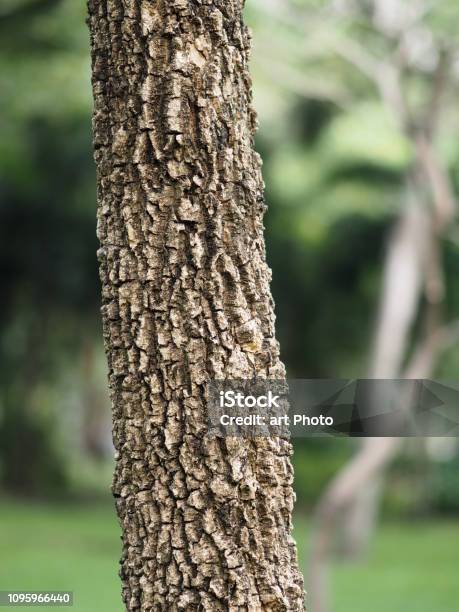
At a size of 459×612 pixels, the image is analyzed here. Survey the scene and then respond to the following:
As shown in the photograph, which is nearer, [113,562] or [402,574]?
[402,574]

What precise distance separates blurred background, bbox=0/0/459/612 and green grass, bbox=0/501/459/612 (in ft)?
0.14

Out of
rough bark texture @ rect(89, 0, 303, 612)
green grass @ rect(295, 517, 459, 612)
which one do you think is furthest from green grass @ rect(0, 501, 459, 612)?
rough bark texture @ rect(89, 0, 303, 612)

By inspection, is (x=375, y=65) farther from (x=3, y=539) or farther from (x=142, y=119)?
(x=3, y=539)

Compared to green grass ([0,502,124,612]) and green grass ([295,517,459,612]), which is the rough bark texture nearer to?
green grass ([0,502,124,612])

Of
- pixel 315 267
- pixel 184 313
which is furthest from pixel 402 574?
pixel 184 313

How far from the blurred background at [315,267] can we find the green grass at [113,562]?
0.14ft

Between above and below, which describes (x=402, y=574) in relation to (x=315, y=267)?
below

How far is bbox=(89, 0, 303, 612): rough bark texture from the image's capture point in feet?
6.25

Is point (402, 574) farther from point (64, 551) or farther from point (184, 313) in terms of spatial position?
point (184, 313)

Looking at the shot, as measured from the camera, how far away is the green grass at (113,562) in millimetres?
8367

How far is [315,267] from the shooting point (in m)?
14.2

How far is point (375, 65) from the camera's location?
20.8ft

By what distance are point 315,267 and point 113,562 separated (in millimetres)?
5898

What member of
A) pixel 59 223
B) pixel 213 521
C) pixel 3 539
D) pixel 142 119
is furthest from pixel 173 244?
pixel 59 223
